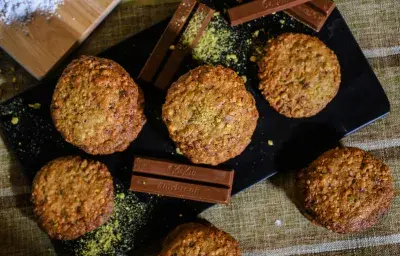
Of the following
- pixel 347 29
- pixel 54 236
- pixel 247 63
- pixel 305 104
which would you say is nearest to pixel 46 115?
pixel 54 236

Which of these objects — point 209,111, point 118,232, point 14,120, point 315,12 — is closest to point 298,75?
point 315,12

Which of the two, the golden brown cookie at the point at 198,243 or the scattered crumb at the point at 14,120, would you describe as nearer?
the golden brown cookie at the point at 198,243

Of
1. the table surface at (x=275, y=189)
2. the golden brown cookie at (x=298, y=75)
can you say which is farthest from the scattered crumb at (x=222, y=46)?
the table surface at (x=275, y=189)

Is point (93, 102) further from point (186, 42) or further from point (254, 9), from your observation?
point (254, 9)

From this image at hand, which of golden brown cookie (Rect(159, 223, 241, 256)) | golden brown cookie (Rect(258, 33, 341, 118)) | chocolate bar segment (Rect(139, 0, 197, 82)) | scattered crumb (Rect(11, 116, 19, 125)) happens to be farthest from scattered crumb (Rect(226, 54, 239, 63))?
scattered crumb (Rect(11, 116, 19, 125))

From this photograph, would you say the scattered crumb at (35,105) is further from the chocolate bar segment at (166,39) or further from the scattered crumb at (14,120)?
the chocolate bar segment at (166,39)

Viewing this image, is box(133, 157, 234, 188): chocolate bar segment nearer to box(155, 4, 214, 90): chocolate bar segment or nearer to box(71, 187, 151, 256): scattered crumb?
box(71, 187, 151, 256): scattered crumb
